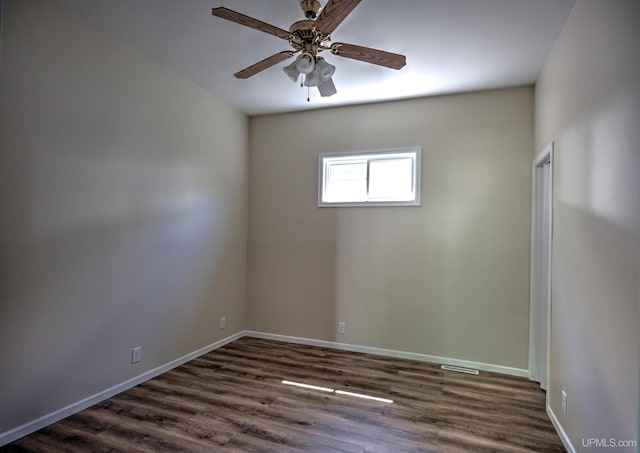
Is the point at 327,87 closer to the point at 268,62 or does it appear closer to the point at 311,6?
the point at 268,62

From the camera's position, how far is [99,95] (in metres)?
2.49

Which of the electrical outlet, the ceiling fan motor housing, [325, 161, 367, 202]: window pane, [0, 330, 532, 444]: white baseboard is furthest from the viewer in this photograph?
[325, 161, 367, 202]: window pane

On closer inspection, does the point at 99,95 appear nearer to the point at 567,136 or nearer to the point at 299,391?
the point at 299,391

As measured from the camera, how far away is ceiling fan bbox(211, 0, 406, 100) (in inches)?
68.7

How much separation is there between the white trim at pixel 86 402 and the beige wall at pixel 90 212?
1.9 inches

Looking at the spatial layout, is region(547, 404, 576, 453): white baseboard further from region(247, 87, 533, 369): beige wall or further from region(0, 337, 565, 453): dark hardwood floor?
region(247, 87, 533, 369): beige wall

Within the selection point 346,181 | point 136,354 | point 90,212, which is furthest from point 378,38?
point 136,354

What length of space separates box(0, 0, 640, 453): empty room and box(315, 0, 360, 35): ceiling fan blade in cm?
2

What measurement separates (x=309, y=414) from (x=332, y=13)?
8.54 feet

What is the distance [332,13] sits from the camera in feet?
5.65

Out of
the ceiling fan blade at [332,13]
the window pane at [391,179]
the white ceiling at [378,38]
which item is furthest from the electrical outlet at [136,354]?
the ceiling fan blade at [332,13]

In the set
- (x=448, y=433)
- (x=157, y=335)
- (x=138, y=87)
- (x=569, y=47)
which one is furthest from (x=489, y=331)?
(x=138, y=87)

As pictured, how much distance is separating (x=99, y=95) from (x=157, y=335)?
207 centimetres

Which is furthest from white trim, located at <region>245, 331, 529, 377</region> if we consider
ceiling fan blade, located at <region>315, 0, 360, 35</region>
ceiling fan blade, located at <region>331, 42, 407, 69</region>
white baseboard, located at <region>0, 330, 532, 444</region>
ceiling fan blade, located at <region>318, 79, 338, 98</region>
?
ceiling fan blade, located at <region>315, 0, 360, 35</region>
